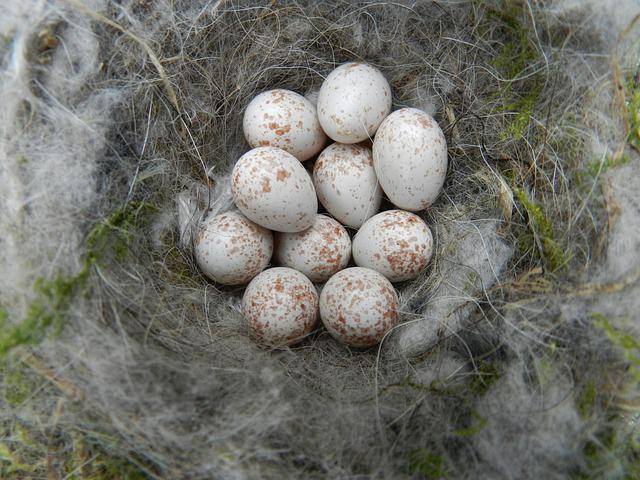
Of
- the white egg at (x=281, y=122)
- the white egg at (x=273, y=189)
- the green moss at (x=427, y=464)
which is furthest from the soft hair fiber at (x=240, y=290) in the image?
the white egg at (x=273, y=189)

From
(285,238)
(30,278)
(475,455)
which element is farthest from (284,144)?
(475,455)

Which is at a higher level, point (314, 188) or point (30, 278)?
point (30, 278)

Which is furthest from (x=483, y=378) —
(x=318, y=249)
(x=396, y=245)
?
(x=318, y=249)

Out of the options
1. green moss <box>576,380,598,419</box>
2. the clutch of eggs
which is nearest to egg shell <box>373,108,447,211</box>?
the clutch of eggs

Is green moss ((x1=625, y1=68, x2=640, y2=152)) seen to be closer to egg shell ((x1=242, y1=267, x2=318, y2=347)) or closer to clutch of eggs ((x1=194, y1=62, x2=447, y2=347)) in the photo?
clutch of eggs ((x1=194, y1=62, x2=447, y2=347))

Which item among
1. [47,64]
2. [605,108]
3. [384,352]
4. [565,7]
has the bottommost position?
[384,352]

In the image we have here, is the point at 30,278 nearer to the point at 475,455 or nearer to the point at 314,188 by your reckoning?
the point at 314,188
